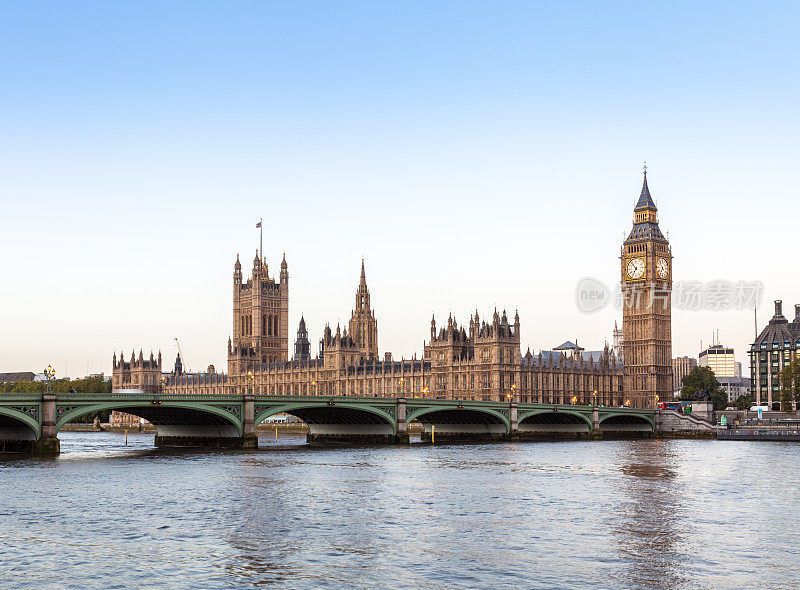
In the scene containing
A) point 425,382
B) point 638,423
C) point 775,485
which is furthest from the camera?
point 425,382

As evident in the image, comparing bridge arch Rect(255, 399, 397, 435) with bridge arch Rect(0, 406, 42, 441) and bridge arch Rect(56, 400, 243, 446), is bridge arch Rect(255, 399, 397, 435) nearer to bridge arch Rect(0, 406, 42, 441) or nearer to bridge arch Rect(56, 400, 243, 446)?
bridge arch Rect(56, 400, 243, 446)

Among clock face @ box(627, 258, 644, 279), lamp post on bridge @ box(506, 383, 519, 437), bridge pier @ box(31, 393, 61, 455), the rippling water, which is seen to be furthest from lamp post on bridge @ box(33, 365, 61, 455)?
clock face @ box(627, 258, 644, 279)

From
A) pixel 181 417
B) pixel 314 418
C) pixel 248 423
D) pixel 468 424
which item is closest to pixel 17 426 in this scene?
pixel 181 417

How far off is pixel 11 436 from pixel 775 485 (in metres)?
61.2

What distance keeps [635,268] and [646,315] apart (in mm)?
9970

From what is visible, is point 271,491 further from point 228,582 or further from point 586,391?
point 586,391

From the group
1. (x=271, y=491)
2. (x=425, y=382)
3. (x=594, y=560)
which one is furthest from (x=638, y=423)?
(x=594, y=560)

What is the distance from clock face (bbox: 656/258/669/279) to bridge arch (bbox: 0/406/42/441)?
137457 mm

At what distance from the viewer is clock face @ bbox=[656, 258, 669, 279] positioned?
7584 inches

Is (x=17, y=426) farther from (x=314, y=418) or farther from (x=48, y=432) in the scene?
(x=314, y=418)

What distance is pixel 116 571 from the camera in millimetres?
33219

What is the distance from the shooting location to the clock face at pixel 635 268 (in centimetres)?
19238

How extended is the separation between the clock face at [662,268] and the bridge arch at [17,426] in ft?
451

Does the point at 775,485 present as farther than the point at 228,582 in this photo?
Yes
